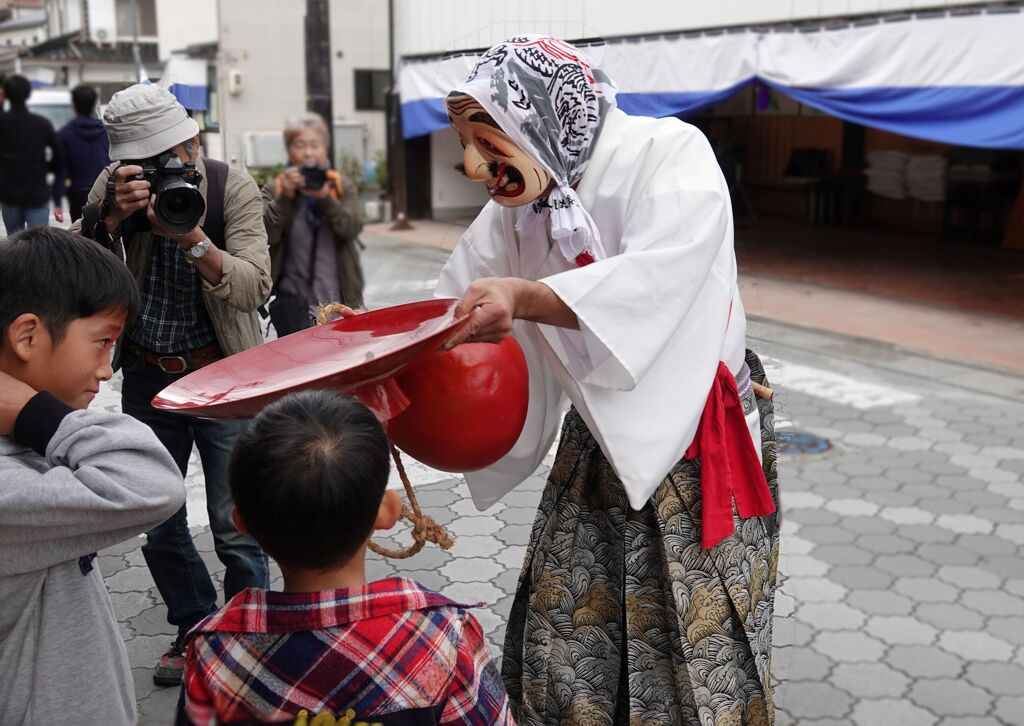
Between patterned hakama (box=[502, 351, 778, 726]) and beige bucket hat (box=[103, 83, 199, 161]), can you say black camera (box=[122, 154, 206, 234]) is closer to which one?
beige bucket hat (box=[103, 83, 199, 161])

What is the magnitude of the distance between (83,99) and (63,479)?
6.72m

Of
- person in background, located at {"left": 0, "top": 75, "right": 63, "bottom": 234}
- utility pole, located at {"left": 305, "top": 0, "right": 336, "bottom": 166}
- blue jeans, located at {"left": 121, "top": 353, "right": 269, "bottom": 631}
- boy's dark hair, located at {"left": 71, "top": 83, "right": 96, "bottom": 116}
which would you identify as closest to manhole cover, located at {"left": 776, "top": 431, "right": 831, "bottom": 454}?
blue jeans, located at {"left": 121, "top": 353, "right": 269, "bottom": 631}

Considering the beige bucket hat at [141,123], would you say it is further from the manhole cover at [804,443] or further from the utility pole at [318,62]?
the utility pole at [318,62]

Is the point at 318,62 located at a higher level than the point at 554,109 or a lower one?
higher

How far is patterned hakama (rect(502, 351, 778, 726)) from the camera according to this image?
6.17ft

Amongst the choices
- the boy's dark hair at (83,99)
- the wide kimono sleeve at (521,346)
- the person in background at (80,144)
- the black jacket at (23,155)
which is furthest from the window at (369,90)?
the wide kimono sleeve at (521,346)

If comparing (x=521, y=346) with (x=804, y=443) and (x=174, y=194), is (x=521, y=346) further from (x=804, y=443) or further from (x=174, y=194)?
(x=804, y=443)

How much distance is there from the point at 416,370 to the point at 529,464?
0.63 metres

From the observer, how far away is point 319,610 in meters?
1.25

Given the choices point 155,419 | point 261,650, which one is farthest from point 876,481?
point 261,650

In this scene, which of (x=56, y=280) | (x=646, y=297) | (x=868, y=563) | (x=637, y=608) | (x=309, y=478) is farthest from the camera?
(x=868, y=563)

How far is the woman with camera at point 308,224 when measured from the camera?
3.91 meters

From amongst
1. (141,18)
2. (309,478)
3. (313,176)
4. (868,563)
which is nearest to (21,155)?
(313,176)

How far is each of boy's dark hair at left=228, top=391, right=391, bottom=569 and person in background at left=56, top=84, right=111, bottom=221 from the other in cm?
650
